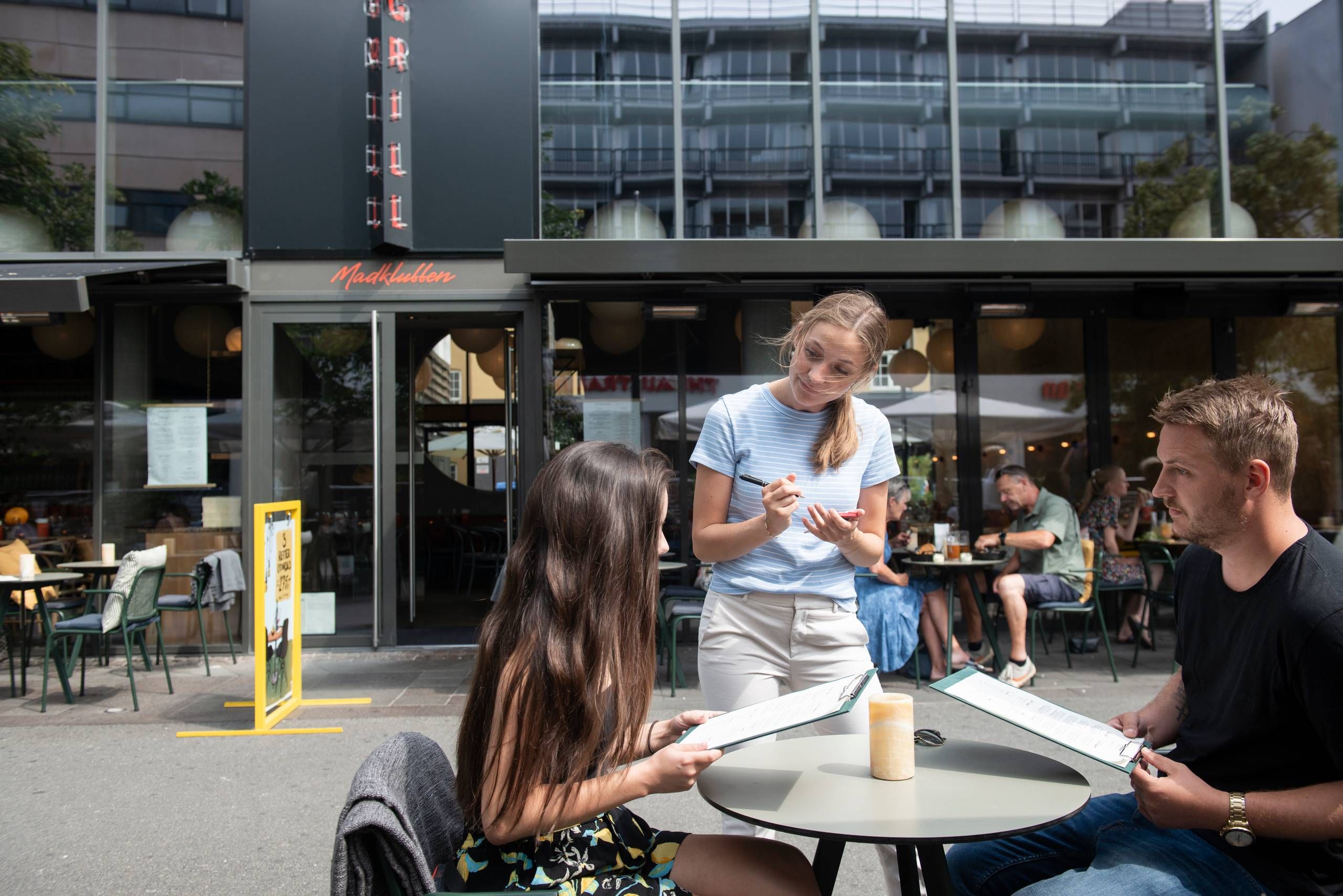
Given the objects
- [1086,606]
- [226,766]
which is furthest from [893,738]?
[1086,606]

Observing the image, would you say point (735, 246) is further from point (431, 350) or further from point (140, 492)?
point (140, 492)

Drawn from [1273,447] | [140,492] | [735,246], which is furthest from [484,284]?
[1273,447]

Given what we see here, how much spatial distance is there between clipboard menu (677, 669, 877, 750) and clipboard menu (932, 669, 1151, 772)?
0.20m

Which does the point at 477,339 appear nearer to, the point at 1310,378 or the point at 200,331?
the point at 200,331

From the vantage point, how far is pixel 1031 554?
274 inches

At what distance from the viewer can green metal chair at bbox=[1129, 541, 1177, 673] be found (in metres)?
6.94

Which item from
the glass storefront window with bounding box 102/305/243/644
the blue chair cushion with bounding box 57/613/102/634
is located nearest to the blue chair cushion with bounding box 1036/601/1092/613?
the blue chair cushion with bounding box 57/613/102/634

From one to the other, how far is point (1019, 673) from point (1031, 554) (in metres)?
1.02

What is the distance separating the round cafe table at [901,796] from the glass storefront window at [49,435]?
7.77 metres

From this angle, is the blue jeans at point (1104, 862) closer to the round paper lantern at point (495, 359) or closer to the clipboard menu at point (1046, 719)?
the clipboard menu at point (1046, 719)

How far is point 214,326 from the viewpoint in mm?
7914

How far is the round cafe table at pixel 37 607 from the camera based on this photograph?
587cm

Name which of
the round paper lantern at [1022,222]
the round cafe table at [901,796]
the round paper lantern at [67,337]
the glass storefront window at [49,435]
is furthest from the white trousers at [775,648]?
the round paper lantern at [67,337]

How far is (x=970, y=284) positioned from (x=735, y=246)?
2.27 metres
